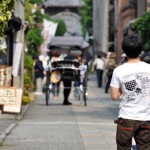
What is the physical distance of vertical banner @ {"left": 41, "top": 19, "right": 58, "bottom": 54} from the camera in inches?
1827

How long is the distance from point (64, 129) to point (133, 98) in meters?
7.69

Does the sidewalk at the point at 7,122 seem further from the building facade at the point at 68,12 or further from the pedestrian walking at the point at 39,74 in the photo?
the building facade at the point at 68,12

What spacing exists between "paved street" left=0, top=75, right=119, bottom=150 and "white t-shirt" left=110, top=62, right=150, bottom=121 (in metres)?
4.46

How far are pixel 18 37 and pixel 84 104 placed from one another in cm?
339

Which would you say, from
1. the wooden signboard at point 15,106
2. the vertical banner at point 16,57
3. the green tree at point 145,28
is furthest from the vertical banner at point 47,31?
the wooden signboard at point 15,106

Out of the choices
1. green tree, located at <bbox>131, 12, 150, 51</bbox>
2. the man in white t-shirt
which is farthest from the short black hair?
green tree, located at <bbox>131, 12, 150, 51</bbox>

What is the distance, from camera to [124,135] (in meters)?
8.12

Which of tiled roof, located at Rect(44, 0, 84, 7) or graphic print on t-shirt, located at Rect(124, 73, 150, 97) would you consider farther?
tiled roof, located at Rect(44, 0, 84, 7)

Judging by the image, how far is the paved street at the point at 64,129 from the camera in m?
12.9

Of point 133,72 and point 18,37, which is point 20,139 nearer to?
point 133,72

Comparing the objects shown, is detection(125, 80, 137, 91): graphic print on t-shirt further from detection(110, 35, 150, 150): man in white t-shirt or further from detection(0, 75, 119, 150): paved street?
detection(0, 75, 119, 150): paved street

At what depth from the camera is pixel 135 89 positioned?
8148mm

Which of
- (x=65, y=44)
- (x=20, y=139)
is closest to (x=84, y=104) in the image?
(x=20, y=139)

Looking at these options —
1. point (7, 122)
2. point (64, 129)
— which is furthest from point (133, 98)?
point (7, 122)
